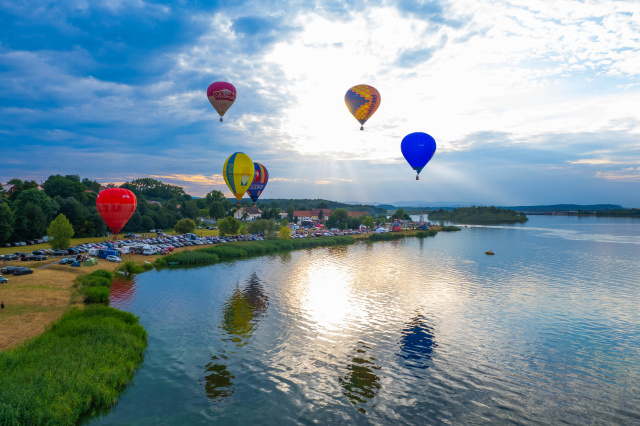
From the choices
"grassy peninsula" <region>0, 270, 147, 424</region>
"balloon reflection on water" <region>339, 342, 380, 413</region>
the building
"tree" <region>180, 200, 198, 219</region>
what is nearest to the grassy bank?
"grassy peninsula" <region>0, 270, 147, 424</region>

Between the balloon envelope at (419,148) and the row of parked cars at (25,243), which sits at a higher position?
the balloon envelope at (419,148)

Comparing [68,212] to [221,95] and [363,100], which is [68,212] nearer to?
[221,95]

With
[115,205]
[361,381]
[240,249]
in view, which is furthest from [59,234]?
[361,381]

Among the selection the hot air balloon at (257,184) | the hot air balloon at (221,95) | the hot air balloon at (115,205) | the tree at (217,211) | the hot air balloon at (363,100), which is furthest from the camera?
the tree at (217,211)

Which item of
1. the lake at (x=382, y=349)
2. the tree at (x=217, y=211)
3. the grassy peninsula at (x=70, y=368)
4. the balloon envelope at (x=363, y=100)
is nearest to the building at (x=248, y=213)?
the tree at (x=217, y=211)

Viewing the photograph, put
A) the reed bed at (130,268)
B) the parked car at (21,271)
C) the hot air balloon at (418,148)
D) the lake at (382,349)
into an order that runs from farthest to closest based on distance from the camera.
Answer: the hot air balloon at (418,148) < the reed bed at (130,268) < the parked car at (21,271) < the lake at (382,349)

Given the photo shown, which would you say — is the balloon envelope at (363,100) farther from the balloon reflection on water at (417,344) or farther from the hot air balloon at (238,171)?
the balloon reflection on water at (417,344)

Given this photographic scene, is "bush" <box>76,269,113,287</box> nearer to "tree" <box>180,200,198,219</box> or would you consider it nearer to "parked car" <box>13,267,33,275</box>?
"parked car" <box>13,267,33,275</box>
